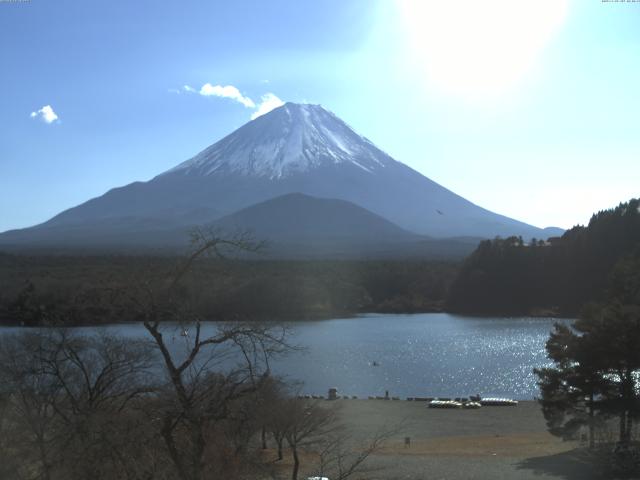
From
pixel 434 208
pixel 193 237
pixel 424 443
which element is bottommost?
pixel 424 443

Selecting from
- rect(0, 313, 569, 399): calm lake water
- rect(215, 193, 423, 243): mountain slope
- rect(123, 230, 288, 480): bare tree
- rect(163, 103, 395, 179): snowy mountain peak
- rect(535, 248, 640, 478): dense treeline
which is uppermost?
rect(163, 103, 395, 179): snowy mountain peak

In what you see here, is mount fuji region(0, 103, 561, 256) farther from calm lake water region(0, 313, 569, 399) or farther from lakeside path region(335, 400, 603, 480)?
lakeside path region(335, 400, 603, 480)

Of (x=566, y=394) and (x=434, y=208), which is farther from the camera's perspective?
(x=434, y=208)

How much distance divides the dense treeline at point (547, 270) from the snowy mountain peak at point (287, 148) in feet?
215

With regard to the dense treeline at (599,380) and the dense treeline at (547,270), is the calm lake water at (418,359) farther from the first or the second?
the dense treeline at (547,270)

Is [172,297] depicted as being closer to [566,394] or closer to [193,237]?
[193,237]

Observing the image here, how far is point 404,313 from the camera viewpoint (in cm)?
5647

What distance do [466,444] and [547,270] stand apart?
43.5 metres

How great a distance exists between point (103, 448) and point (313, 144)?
124690 mm

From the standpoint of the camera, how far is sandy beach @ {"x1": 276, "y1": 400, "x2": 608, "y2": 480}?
11.0 meters

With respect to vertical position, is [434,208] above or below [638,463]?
above

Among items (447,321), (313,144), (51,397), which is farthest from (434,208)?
(51,397)

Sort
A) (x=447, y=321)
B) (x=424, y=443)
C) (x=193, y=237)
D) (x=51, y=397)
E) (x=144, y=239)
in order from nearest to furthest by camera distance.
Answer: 1. (x=193, y=237)
2. (x=51, y=397)
3. (x=424, y=443)
4. (x=447, y=321)
5. (x=144, y=239)

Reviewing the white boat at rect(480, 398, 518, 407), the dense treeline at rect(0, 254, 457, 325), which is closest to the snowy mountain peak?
the dense treeline at rect(0, 254, 457, 325)
